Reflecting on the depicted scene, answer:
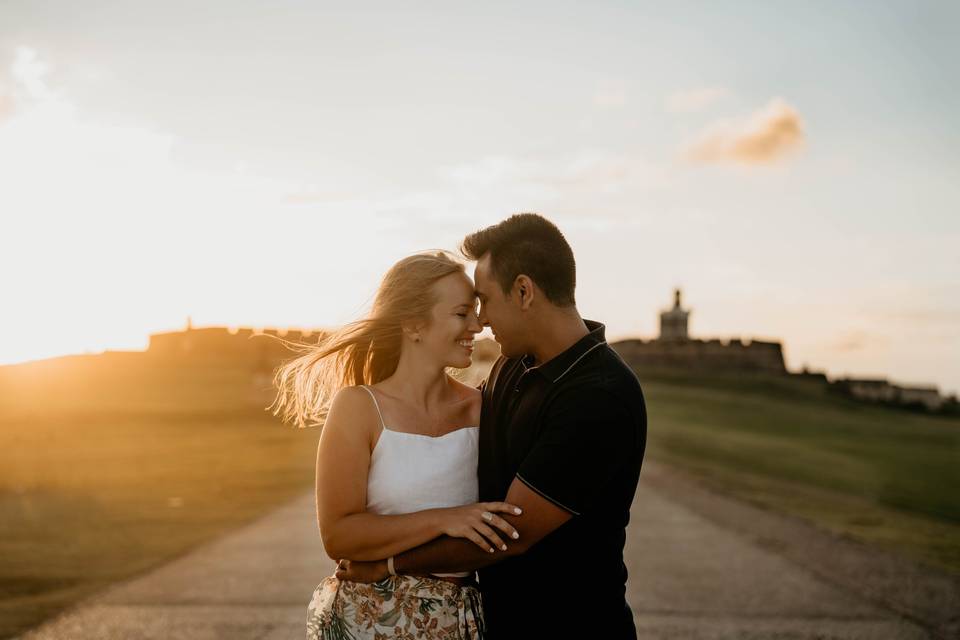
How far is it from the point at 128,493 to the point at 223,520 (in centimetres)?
362

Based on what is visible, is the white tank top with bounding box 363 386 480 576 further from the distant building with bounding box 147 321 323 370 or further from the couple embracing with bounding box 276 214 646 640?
the distant building with bounding box 147 321 323 370

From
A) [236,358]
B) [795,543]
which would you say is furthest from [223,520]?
[236,358]

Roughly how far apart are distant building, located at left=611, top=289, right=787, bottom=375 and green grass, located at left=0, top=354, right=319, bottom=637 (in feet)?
134

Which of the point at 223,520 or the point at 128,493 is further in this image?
the point at 128,493

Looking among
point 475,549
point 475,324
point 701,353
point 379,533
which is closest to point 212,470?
point 475,324

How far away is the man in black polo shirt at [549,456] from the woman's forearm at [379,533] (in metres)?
0.05

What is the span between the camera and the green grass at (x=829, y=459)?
13.6m

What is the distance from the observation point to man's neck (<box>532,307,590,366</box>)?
11.7 feet

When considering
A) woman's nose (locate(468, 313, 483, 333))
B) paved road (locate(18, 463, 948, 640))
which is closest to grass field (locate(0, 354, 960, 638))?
paved road (locate(18, 463, 948, 640))

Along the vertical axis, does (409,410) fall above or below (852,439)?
above

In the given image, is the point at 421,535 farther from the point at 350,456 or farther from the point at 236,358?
the point at 236,358

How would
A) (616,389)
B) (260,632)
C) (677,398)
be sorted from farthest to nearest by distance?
(677,398) < (260,632) < (616,389)

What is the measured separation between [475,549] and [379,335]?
1.09 m

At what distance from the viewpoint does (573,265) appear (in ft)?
11.9
